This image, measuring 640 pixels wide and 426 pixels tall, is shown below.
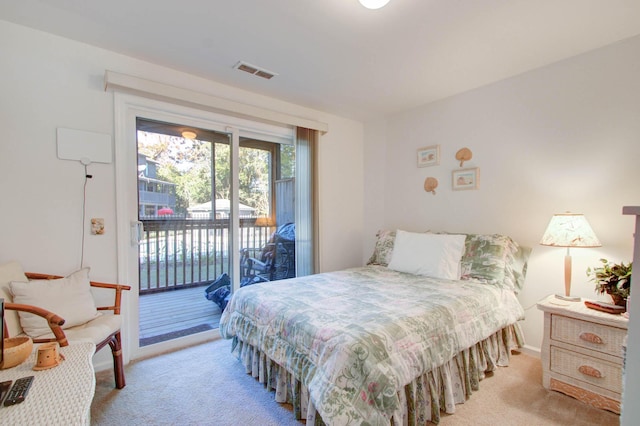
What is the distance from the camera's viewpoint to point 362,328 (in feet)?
4.76

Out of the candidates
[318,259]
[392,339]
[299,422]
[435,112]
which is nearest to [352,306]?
[392,339]

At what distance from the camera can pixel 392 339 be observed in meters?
1.44

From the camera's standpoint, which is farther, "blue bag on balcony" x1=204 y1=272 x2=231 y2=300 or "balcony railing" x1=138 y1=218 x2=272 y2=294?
"blue bag on balcony" x1=204 y1=272 x2=231 y2=300

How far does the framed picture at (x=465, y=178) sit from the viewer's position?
2854 millimetres

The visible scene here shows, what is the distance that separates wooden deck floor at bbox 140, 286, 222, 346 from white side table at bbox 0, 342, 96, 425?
62.4 inches

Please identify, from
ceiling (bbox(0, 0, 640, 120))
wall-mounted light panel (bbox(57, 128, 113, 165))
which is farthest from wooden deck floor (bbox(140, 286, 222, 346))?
ceiling (bbox(0, 0, 640, 120))

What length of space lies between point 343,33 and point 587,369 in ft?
8.74

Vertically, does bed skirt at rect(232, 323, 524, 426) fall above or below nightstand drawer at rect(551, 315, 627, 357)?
below

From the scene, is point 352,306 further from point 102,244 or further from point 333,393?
point 102,244

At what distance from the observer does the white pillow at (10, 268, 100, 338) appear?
1.67 meters

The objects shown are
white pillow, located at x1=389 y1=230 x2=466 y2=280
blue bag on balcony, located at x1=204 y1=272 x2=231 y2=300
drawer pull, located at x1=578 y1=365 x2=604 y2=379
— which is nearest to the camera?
drawer pull, located at x1=578 y1=365 x2=604 y2=379

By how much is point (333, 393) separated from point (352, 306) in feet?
1.83

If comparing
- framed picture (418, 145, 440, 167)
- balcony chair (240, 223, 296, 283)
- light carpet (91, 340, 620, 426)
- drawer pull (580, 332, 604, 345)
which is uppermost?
framed picture (418, 145, 440, 167)

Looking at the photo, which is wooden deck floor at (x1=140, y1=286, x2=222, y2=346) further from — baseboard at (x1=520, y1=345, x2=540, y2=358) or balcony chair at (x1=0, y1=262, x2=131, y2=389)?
baseboard at (x1=520, y1=345, x2=540, y2=358)
